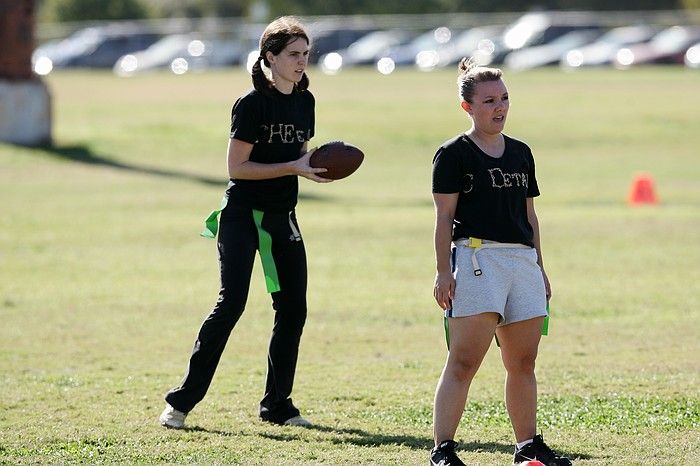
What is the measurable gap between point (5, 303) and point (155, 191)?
982cm

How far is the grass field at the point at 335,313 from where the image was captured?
6.62 metres

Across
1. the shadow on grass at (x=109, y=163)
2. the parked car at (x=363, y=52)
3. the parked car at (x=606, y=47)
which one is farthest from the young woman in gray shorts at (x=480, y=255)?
the parked car at (x=363, y=52)

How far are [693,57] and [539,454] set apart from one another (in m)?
49.9

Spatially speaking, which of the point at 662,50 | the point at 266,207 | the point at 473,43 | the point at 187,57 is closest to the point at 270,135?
the point at 266,207

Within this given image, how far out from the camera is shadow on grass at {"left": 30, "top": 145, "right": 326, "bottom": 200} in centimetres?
2298

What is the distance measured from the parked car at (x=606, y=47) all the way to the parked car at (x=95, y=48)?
21.5 meters

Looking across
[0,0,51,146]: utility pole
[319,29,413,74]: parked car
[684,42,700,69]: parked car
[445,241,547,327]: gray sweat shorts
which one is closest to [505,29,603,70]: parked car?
[684,42,700,69]: parked car

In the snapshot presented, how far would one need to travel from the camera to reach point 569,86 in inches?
1703

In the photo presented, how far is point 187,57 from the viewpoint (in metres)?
61.8

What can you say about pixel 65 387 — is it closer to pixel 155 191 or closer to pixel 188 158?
pixel 155 191

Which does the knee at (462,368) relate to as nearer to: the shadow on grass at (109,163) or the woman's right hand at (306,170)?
the woman's right hand at (306,170)

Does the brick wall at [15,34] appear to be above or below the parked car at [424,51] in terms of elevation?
below

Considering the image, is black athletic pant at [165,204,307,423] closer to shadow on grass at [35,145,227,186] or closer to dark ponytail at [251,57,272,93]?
dark ponytail at [251,57,272,93]

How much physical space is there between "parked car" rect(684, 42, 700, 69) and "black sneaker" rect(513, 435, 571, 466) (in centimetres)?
4942
